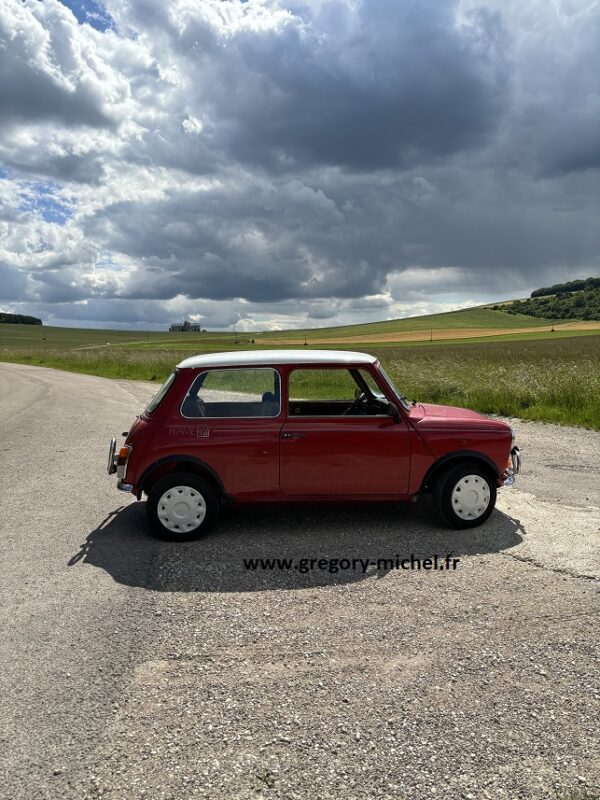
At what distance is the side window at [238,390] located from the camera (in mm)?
5293

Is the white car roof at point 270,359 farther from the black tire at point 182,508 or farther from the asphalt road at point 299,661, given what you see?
the asphalt road at point 299,661

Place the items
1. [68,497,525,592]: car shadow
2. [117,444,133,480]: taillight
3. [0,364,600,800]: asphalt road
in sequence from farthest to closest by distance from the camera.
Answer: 1. [117,444,133,480]: taillight
2. [68,497,525,592]: car shadow
3. [0,364,600,800]: asphalt road

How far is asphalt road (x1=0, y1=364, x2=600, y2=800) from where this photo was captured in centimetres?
248

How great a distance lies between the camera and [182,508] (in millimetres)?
5184

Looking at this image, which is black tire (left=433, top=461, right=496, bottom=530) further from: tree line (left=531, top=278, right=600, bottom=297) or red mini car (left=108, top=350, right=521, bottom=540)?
tree line (left=531, top=278, right=600, bottom=297)

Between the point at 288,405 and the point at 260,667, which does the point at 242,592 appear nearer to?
the point at 260,667

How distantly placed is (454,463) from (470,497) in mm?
366

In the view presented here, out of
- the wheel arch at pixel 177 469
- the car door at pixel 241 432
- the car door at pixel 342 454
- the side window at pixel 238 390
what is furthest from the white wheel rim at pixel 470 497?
the wheel arch at pixel 177 469

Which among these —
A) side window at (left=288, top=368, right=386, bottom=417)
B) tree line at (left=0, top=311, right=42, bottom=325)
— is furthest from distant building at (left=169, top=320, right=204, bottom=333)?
side window at (left=288, top=368, right=386, bottom=417)

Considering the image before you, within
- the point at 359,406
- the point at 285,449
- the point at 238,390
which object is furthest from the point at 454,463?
the point at 238,390

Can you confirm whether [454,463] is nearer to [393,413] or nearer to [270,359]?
[393,413]

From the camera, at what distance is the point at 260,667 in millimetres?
3229

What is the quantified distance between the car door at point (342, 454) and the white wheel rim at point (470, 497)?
53cm

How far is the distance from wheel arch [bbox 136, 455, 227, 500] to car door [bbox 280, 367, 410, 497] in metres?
0.62
